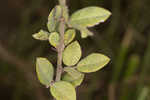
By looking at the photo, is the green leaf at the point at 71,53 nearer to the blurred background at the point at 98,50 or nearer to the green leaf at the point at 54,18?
the green leaf at the point at 54,18

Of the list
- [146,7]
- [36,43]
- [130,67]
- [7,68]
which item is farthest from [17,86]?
[146,7]

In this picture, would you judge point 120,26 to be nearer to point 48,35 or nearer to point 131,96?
point 131,96

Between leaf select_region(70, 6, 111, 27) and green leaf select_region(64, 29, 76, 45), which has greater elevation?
leaf select_region(70, 6, 111, 27)

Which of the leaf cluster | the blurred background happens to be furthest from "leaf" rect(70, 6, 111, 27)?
the blurred background

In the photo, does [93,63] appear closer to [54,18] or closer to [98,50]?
[54,18]

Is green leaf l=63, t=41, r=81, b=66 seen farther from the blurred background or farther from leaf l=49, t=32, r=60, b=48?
the blurred background

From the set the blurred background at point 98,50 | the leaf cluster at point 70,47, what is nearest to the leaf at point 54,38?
the leaf cluster at point 70,47

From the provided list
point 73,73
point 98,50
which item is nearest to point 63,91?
point 73,73
